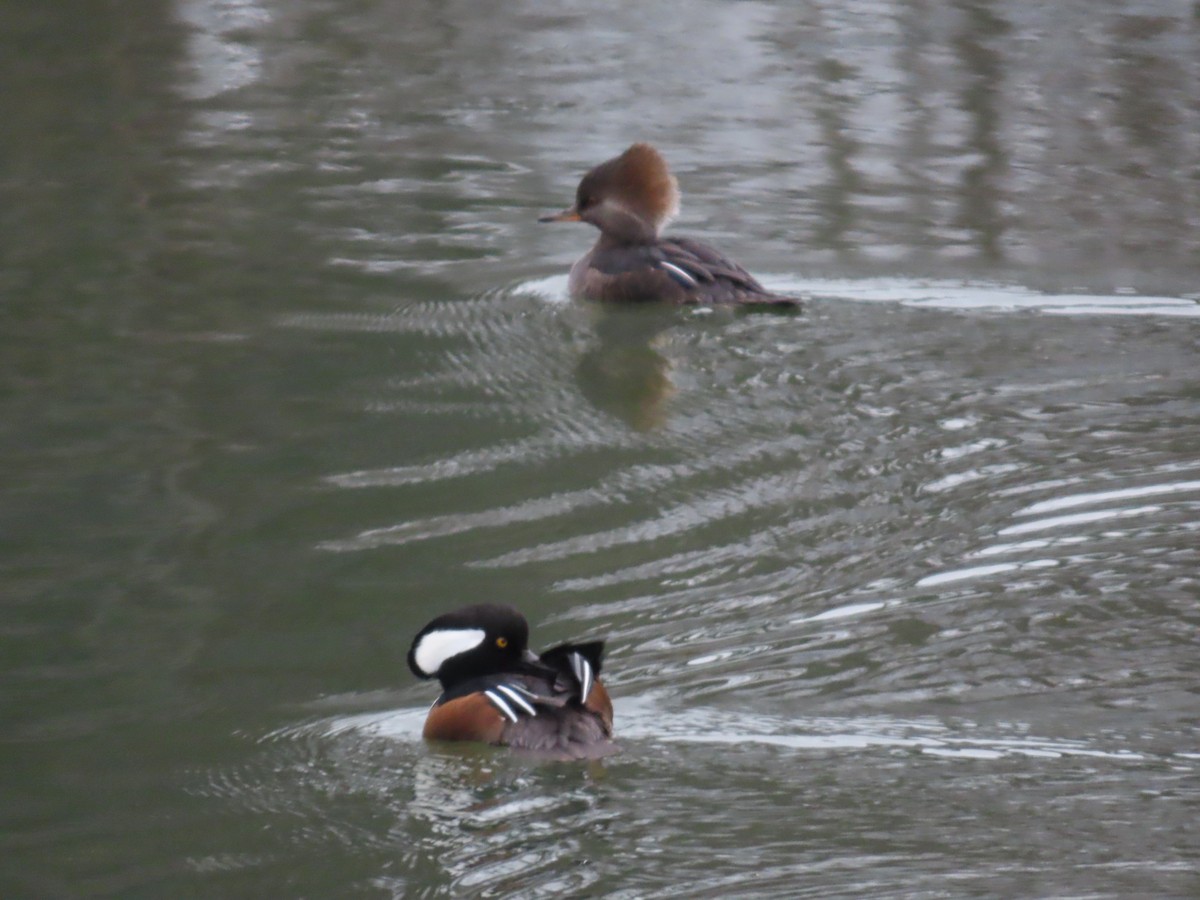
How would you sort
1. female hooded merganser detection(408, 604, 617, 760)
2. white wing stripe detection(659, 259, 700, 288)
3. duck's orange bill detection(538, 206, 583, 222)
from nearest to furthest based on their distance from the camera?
female hooded merganser detection(408, 604, 617, 760)
white wing stripe detection(659, 259, 700, 288)
duck's orange bill detection(538, 206, 583, 222)

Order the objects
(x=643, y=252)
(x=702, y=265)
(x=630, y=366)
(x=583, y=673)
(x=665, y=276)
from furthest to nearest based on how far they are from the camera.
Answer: (x=643, y=252) → (x=665, y=276) → (x=702, y=265) → (x=630, y=366) → (x=583, y=673)

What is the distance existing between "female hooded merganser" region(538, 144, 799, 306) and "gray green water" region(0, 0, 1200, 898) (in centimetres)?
20

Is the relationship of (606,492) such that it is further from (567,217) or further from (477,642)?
(567,217)

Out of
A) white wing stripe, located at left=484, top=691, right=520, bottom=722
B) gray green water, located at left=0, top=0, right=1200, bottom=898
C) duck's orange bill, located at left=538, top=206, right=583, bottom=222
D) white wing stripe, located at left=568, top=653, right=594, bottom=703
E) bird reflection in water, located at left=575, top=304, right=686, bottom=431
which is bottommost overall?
bird reflection in water, located at left=575, top=304, right=686, bottom=431

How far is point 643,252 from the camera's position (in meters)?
9.43

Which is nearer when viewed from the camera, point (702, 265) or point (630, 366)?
point (630, 366)

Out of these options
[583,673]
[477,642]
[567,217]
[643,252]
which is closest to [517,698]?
[477,642]

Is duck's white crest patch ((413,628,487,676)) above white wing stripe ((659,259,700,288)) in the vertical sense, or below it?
above

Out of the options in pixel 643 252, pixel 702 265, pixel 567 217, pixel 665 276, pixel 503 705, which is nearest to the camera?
pixel 503 705

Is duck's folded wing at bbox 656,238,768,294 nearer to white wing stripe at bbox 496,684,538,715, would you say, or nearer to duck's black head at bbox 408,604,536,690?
duck's black head at bbox 408,604,536,690

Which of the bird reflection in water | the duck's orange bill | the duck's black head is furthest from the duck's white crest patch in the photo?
the duck's orange bill

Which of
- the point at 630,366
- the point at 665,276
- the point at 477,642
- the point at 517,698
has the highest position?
the point at 477,642

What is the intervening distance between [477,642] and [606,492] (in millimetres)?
1895

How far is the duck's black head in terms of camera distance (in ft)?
16.4
